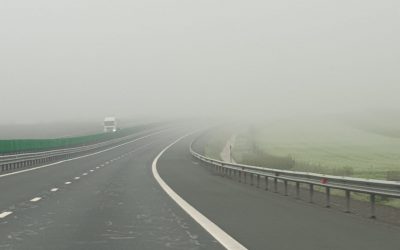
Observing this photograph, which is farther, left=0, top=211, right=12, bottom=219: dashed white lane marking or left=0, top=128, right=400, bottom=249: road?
left=0, top=211, right=12, bottom=219: dashed white lane marking

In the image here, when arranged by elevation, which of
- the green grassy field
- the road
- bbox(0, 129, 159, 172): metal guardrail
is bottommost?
the green grassy field

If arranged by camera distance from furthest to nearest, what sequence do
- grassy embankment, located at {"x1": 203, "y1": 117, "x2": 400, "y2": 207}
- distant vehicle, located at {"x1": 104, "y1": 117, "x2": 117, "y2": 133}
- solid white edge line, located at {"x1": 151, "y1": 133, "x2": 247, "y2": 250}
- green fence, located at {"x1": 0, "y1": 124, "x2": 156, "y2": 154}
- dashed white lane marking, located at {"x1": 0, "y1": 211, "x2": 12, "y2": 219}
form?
distant vehicle, located at {"x1": 104, "y1": 117, "x2": 117, "y2": 133}, green fence, located at {"x1": 0, "y1": 124, "x2": 156, "y2": 154}, grassy embankment, located at {"x1": 203, "y1": 117, "x2": 400, "y2": 207}, dashed white lane marking, located at {"x1": 0, "y1": 211, "x2": 12, "y2": 219}, solid white edge line, located at {"x1": 151, "y1": 133, "x2": 247, "y2": 250}

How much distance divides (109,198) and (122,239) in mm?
8419

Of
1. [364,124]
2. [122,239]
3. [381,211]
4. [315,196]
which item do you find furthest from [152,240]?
[364,124]

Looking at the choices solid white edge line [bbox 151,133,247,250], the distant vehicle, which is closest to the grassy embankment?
solid white edge line [bbox 151,133,247,250]

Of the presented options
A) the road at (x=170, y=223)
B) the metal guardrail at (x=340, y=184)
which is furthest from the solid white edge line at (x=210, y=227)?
the metal guardrail at (x=340, y=184)

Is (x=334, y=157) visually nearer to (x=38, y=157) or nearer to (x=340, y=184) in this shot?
(x=38, y=157)

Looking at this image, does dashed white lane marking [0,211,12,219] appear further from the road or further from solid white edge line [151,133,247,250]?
solid white edge line [151,133,247,250]

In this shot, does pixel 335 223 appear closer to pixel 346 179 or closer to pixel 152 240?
pixel 346 179

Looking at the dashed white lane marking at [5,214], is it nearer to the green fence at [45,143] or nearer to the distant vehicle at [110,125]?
the green fence at [45,143]

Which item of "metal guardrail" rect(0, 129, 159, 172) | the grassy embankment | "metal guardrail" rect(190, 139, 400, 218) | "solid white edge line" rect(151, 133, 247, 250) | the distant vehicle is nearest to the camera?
"solid white edge line" rect(151, 133, 247, 250)

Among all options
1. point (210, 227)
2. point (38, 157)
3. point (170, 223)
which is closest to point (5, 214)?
point (170, 223)

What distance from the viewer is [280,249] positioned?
31.4 feet

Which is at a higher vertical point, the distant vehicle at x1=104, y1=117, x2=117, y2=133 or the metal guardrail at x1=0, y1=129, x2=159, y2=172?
the distant vehicle at x1=104, y1=117, x2=117, y2=133
